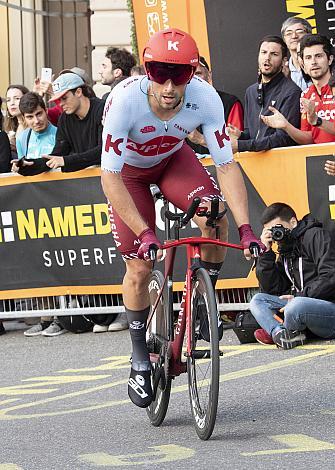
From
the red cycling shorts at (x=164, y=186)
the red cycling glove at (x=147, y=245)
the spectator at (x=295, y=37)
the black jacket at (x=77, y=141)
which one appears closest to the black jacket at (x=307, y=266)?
the black jacket at (x=77, y=141)

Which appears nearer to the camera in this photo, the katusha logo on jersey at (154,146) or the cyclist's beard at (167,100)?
the cyclist's beard at (167,100)

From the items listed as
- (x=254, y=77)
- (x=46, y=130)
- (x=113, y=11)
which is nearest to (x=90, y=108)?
(x=46, y=130)

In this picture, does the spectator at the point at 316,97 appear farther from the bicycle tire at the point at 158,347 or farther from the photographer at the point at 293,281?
the bicycle tire at the point at 158,347

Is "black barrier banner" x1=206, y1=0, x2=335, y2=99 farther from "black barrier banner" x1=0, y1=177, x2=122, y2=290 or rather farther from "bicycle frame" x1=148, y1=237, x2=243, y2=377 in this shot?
"bicycle frame" x1=148, y1=237, x2=243, y2=377

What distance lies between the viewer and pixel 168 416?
754cm

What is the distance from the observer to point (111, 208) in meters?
7.25

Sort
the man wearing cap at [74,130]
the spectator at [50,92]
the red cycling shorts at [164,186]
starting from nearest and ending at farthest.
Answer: the red cycling shorts at [164,186] < the man wearing cap at [74,130] < the spectator at [50,92]

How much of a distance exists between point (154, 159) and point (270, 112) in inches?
165

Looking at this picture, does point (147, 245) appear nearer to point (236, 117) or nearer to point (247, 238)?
point (247, 238)

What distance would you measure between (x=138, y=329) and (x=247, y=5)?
7.10m

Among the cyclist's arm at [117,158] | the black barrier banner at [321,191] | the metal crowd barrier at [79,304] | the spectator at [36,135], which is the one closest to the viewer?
the cyclist's arm at [117,158]

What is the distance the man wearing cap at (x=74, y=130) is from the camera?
1164 cm

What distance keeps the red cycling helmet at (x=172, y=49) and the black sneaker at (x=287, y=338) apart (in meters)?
3.66

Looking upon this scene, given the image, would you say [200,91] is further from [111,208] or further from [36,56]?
[36,56]
